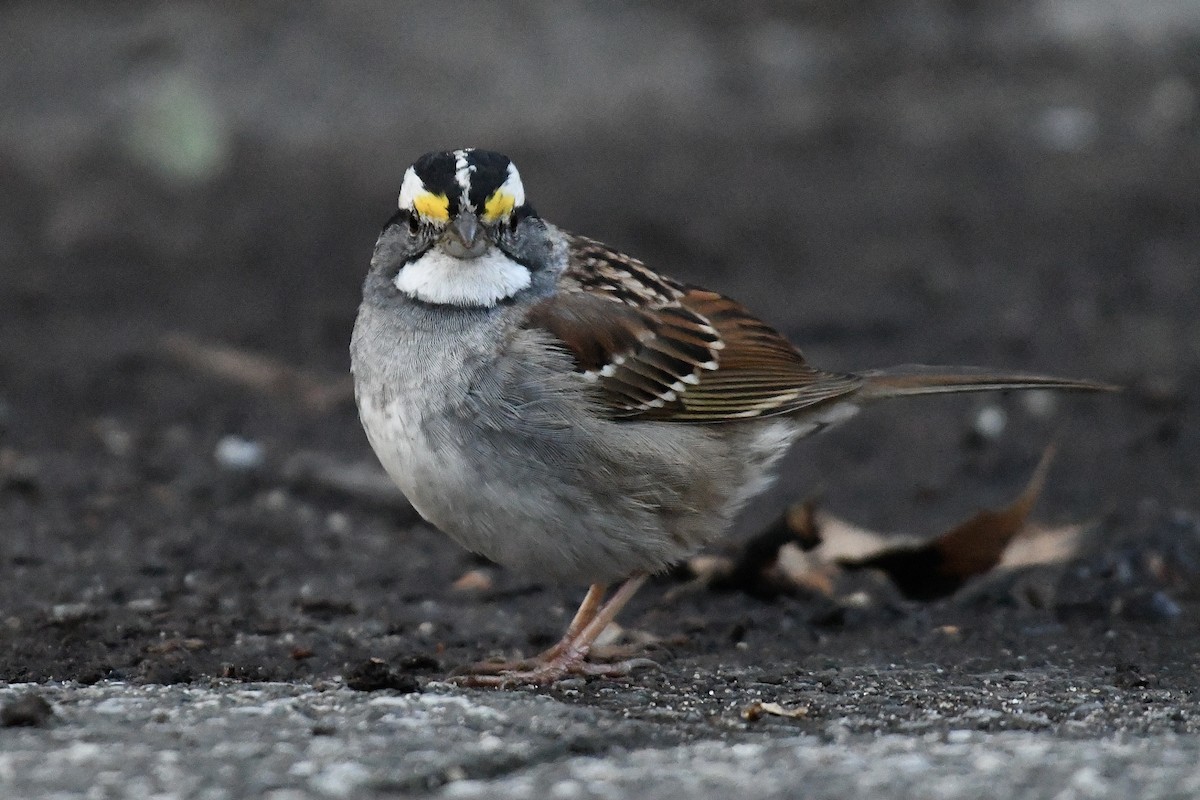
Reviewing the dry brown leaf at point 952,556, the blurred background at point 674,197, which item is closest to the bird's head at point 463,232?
the dry brown leaf at point 952,556

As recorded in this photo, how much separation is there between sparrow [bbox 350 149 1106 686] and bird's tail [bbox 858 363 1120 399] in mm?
16

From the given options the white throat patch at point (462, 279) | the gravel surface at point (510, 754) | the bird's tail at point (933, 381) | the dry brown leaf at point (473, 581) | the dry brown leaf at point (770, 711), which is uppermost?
the white throat patch at point (462, 279)

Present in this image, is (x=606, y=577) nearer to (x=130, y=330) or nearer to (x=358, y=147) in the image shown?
(x=130, y=330)

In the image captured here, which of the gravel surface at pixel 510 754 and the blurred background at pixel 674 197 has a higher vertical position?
the blurred background at pixel 674 197

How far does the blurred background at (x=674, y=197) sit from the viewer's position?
626cm

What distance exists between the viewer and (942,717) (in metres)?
3.44

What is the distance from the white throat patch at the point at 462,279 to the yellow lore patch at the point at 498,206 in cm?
10

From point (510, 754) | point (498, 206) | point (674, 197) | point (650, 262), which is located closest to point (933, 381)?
point (498, 206)

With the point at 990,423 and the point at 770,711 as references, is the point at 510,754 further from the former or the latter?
the point at 990,423

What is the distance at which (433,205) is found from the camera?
4.17m

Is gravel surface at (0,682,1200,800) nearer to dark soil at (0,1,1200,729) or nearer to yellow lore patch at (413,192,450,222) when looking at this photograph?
dark soil at (0,1,1200,729)

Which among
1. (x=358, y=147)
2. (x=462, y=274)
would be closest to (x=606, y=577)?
(x=462, y=274)

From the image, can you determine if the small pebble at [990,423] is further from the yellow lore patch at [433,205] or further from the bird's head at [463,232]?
the yellow lore patch at [433,205]

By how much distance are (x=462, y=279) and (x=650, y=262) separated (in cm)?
322
